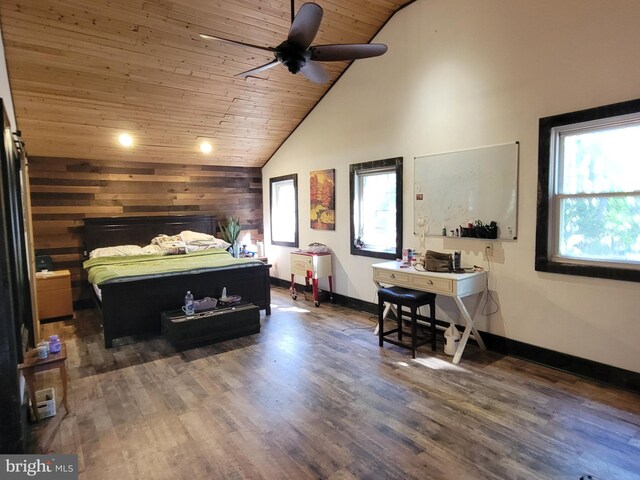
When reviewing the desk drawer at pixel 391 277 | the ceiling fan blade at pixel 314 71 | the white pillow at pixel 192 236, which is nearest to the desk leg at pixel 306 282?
the desk drawer at pixel 391 277

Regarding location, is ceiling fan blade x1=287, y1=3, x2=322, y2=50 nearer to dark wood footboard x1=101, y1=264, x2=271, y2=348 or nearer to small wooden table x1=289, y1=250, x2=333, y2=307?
dark wood footboard x1=101, y1=264, x2=271, y2=348

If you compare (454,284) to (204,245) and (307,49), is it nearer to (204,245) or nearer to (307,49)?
(307,49)

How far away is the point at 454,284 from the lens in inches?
131

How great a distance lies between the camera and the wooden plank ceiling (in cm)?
351

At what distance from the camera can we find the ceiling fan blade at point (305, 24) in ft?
7.83

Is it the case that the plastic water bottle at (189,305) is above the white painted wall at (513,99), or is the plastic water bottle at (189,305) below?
below

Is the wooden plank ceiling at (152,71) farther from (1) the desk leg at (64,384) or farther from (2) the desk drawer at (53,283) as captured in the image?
(1) the desk leg at (64,384)

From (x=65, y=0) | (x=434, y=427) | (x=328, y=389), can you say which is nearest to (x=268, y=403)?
(x=328, y=389)

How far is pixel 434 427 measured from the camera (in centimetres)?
243

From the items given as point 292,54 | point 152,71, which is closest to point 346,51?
point 292,54

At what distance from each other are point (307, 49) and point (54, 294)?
4434 millimetres

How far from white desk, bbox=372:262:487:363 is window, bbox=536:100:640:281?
568mm

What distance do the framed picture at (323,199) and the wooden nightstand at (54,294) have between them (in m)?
3.45

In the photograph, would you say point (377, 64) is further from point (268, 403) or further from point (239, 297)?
point (268, 403)
